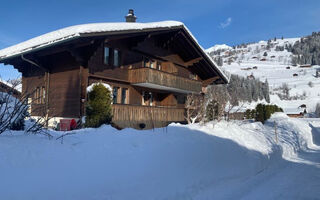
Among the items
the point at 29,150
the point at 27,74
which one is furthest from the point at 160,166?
the point at 27,74

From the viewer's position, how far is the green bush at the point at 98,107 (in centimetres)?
1128

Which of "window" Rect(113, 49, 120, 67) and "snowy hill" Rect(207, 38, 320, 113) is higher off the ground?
"snowy hill" Rect(207, 38, 320, 113)

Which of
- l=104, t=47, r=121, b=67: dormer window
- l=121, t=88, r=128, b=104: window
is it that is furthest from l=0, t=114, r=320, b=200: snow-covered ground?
l=121, t=88, r=128, b=104: window

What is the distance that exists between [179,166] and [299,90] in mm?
115576

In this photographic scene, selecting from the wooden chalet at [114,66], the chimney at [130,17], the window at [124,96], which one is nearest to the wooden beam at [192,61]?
the wooden chalet at [114,66]

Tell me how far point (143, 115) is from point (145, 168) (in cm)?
994

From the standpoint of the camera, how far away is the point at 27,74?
17.3 meters

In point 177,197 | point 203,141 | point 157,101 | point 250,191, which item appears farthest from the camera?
point 157,101

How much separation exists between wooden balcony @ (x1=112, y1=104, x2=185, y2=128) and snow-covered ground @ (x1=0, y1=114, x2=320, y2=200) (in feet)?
18.5

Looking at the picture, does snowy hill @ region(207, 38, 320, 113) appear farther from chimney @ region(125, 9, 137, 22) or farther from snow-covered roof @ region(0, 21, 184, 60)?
snow-covered roof @ region(0, 21, 184, 60)

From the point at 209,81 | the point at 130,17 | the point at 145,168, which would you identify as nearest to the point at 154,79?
the point at 130,17

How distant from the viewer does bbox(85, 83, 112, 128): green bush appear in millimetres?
11281

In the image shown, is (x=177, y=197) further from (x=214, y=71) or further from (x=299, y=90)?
(x=299, y=90)

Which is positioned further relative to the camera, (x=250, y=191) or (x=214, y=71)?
(x=214, y=71)
